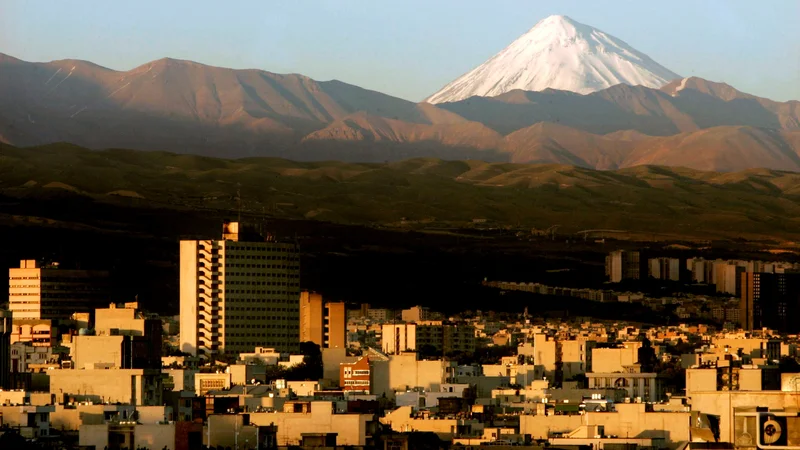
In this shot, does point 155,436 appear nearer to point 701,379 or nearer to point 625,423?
point 625,423

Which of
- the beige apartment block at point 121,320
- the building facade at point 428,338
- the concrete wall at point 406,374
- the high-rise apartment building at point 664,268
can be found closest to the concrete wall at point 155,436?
the concrete wall at point 406,374

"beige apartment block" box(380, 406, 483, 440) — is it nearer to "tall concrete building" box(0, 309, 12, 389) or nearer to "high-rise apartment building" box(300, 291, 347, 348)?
"tall concrete building" box(0, 309, 12, 389)

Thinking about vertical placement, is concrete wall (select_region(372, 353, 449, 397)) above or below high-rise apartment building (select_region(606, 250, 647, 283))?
below

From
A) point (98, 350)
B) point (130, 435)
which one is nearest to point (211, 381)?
point (98, 350)

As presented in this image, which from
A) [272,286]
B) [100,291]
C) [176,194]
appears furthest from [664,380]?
[176,194]

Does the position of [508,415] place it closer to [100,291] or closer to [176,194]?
[100,291]

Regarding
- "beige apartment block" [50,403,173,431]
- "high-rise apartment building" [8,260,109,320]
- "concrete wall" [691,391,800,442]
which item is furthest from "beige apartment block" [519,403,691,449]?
"high-rise apartment building" [8,260,109,320]
